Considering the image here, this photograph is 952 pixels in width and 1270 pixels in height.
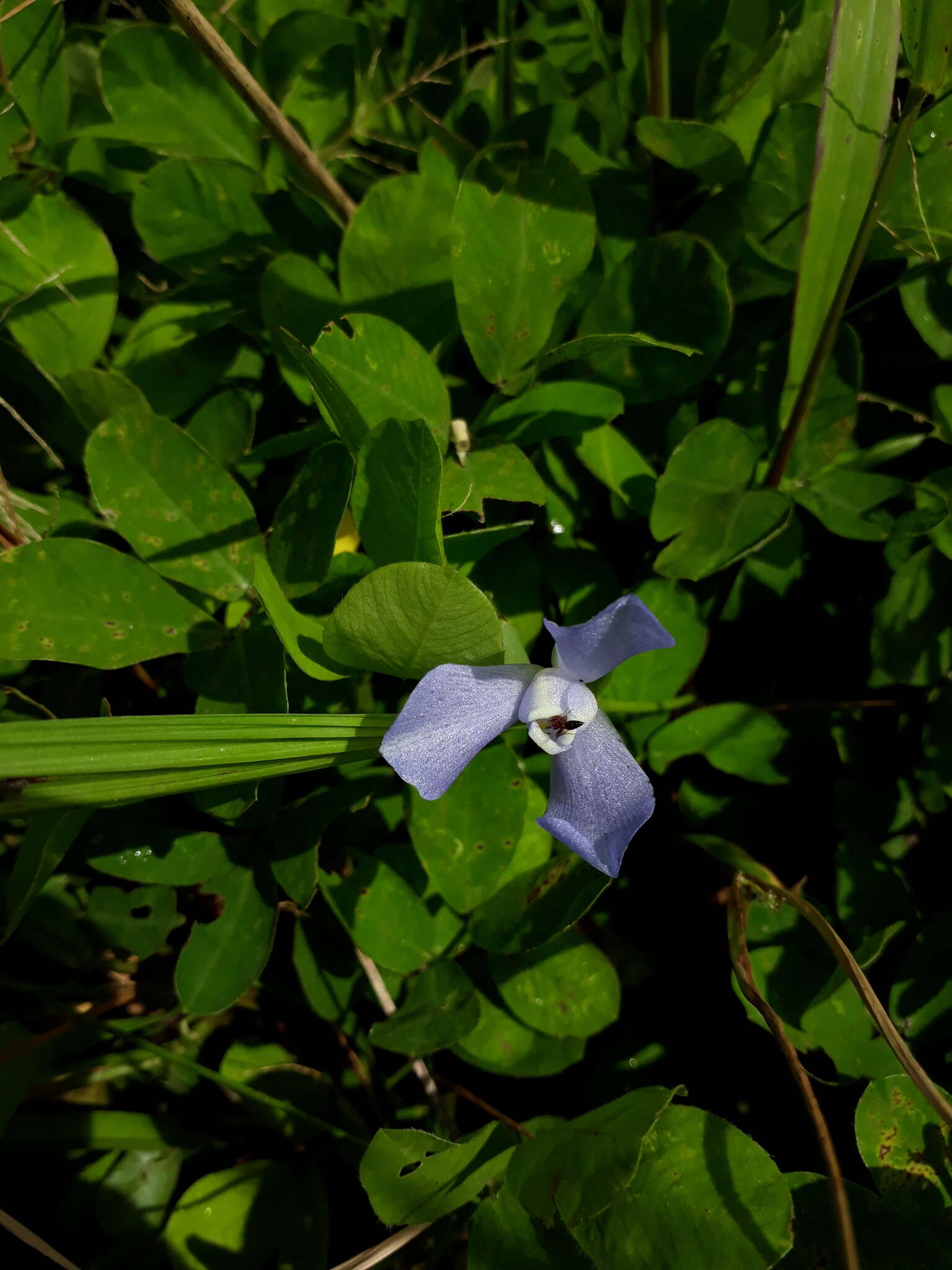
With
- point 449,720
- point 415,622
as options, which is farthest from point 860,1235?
→ point 415,622

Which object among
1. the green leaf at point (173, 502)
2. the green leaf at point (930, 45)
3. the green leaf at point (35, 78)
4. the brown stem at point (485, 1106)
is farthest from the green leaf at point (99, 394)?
the brown stem at point (485, 1106)

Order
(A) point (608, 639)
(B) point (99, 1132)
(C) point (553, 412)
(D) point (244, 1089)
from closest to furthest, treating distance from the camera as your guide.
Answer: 1. (A) point (608, 639)
2. (C) point (553, 412)
3. (D) point (244, 1089)
4. (B) point (99, 1132)

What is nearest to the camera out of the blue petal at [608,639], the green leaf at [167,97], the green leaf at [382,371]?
the blue petal at [608,639]

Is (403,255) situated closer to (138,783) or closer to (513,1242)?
(138,783)

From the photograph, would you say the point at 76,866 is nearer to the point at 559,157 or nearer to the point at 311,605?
the point at 311,605

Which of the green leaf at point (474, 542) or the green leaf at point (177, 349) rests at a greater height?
the green leaf at point (177, 349)

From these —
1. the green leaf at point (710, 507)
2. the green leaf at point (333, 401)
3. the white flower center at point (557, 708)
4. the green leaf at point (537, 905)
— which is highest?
the green leaf at point (333, 401)

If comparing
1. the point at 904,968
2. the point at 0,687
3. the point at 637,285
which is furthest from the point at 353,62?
the point at 904,968

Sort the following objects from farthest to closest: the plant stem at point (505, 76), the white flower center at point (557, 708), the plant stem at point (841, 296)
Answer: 1. the plant stem at point (505, 76)
2. the plant stem at point (841, 296)
3. the white flower center at point (557, 708)

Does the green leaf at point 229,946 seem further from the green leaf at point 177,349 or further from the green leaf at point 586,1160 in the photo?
the green leaf at point 177,349
